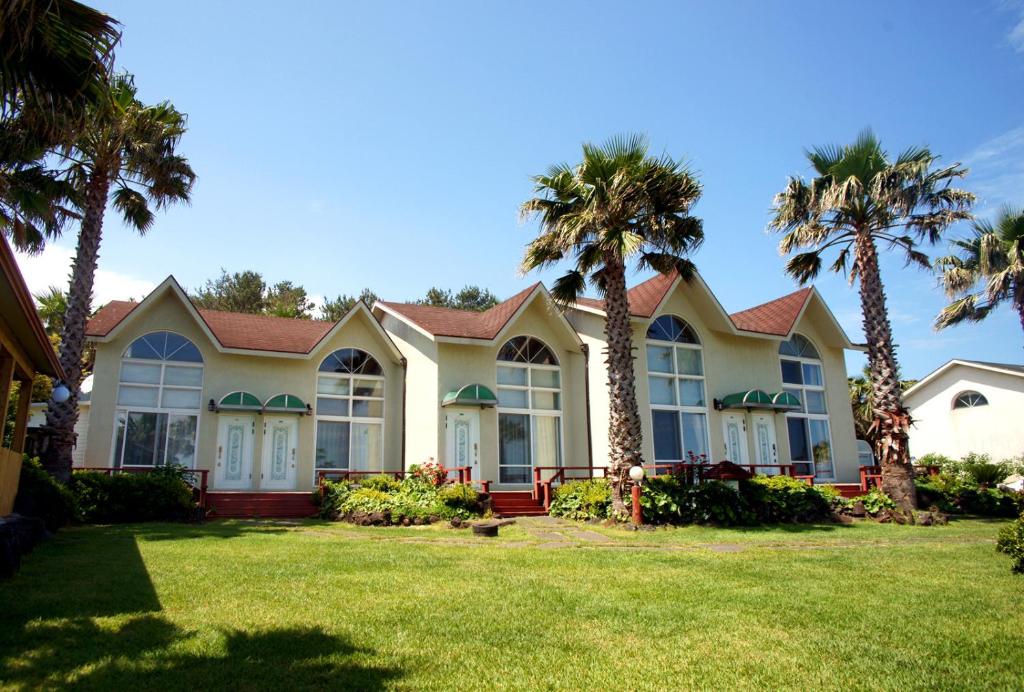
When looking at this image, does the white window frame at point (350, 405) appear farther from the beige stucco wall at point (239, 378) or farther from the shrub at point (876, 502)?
the shrub at point (876, 502)

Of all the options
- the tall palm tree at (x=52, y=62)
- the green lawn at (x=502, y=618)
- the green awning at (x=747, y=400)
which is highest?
the tall palm tree at (x=52, y=62)

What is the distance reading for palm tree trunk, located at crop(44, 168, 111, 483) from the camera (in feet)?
48.8

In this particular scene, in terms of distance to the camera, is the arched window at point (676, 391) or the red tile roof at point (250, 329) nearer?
the red tile roof at point (250, 329)

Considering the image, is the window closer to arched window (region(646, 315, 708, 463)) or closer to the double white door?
the double white door

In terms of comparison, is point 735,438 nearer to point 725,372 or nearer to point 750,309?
point 725,372

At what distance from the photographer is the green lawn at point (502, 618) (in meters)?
4.67

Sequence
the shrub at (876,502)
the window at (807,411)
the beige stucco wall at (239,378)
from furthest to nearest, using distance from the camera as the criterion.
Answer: the window at (807,411), the beige stucco wall at (239,378), the shrub at (876,502)

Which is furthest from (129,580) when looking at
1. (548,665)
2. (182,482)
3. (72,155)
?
(72,155)

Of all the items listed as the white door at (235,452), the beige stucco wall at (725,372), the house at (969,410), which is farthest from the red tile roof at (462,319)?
the house at (969,410)

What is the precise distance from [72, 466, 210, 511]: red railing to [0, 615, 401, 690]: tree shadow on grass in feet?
37.5

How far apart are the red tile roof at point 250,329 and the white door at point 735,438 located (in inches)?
538

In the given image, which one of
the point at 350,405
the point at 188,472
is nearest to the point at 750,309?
the point at 350,405

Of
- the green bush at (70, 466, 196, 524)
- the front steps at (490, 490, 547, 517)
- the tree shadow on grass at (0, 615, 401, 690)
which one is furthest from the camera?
the front steps at (490, 490, 547, 517)

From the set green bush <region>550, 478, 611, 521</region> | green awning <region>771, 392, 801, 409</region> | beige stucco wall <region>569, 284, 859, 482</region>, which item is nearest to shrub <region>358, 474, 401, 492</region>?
green bush <region>550, 478, 611, 521</region>
